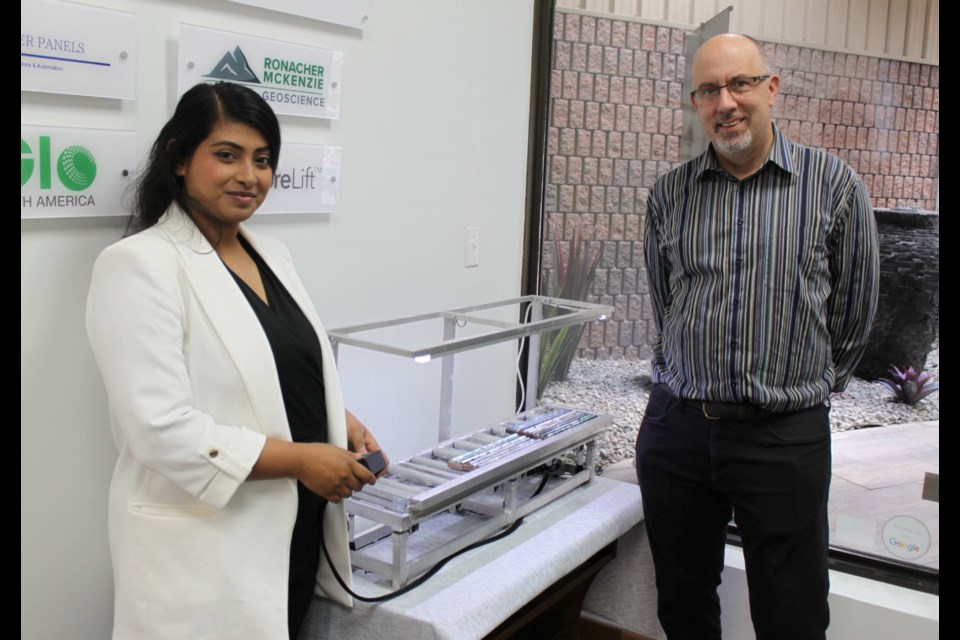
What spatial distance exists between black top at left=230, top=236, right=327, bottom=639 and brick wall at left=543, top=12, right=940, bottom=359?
1.40m

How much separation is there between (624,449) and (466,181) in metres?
0.98

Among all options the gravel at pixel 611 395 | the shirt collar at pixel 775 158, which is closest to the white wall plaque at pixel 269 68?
the shirt collar at pixel 775 158

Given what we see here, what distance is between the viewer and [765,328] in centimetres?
194

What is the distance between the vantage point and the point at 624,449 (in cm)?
281

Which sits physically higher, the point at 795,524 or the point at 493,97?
the point at 493,97

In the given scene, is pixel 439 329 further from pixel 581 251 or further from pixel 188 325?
pixel 188 325

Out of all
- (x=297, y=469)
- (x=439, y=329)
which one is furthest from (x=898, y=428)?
(x=297, y=469)

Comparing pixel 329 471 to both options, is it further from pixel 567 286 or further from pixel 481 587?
pixel 567 286

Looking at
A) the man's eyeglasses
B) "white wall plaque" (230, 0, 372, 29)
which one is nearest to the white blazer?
"white wall plaque" (230, 0, 372, 29)

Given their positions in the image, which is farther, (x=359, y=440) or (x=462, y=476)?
(x=462, y=476)

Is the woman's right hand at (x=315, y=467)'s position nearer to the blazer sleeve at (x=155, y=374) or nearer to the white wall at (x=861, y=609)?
the blazer sleeve at (x=155, y=374)

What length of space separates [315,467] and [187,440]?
0.21m

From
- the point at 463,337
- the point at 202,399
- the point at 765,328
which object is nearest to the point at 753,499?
the point at 765,328

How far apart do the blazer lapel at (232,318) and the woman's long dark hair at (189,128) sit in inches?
1.9
